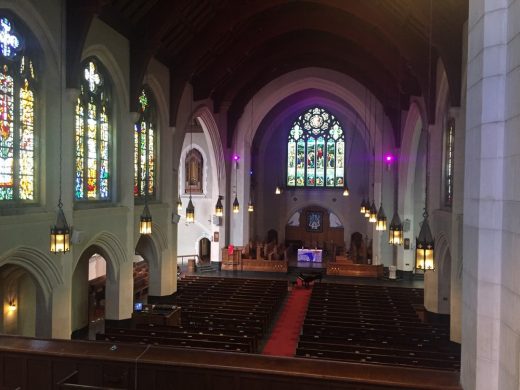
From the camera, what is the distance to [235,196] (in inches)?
965

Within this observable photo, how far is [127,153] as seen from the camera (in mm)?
13047

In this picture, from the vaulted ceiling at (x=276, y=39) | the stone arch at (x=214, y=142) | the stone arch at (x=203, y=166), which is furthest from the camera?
the stone arch at (x=203, y=166)

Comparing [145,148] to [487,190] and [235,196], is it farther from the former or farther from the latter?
[487,190]

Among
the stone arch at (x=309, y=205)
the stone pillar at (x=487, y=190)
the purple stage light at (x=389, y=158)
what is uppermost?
the purple stage light at (x=389, y=158)

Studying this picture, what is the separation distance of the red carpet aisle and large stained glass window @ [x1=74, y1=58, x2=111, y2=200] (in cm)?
635

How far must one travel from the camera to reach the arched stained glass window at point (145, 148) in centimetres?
1449

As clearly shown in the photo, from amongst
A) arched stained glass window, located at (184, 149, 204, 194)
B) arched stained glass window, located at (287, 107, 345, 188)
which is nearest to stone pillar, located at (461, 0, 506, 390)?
arched stained glass window, located at (184, 149, 204, 194)

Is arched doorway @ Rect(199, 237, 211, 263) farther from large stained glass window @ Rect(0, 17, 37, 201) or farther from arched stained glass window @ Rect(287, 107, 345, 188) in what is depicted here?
large stained glass window @ Rect(0, 17, 37, 201)

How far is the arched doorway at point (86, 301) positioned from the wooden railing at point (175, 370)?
7636 mm

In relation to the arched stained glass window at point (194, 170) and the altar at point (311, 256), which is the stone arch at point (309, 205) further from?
the arched stained glass window at point (194, 170)

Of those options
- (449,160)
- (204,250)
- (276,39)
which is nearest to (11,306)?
(449,160)

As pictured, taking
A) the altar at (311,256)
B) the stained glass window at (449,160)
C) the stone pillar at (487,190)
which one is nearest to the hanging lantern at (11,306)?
the stone pillar at (487,190)

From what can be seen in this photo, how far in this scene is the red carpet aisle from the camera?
455 inches

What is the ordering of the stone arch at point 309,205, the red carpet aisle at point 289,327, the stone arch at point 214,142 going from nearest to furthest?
the red carpet aisle at point 289,327 < the stone arch at point 214,142 < the stone arch at point 309,205
